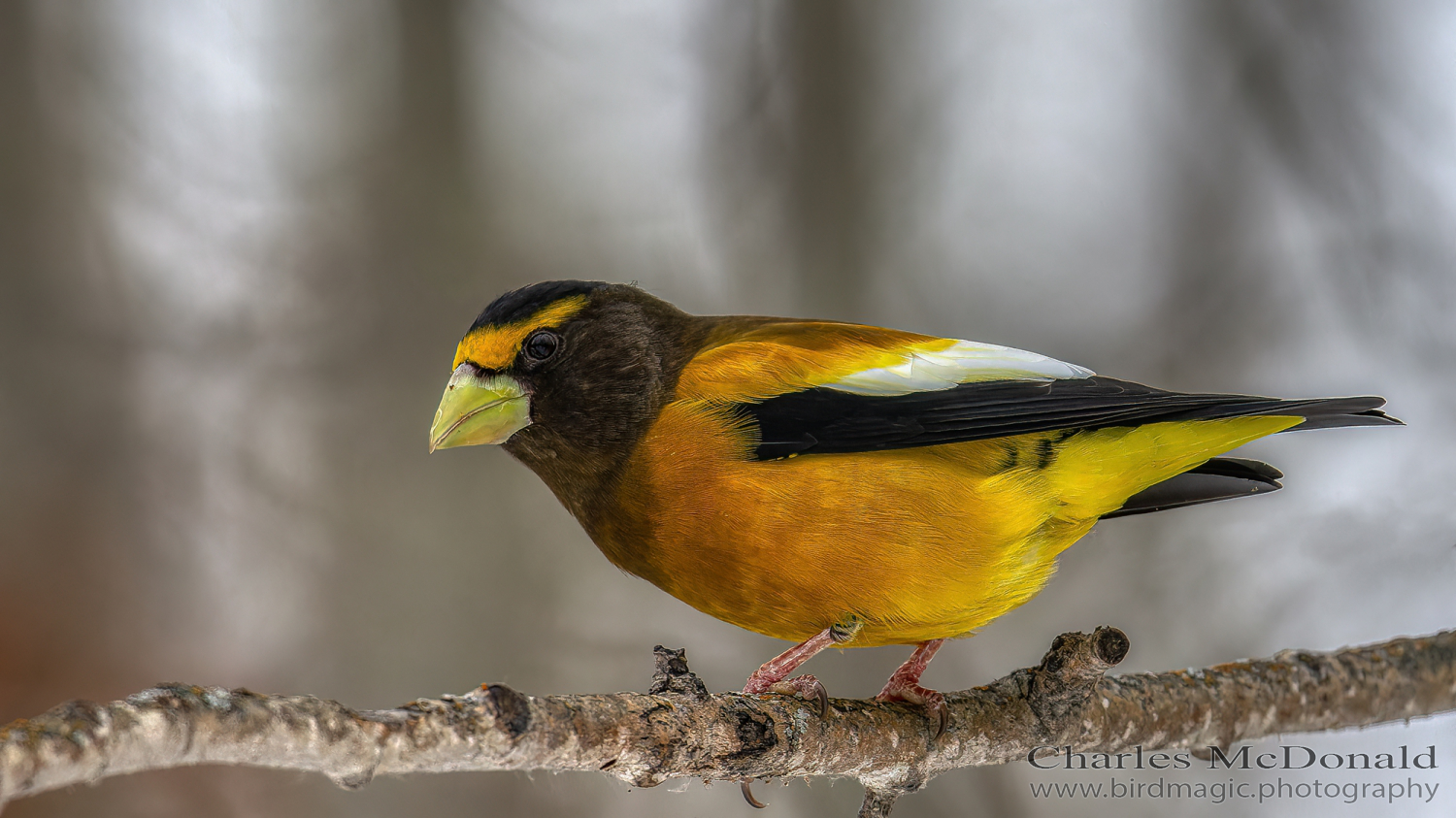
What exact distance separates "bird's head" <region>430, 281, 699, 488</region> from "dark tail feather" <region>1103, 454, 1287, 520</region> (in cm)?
105

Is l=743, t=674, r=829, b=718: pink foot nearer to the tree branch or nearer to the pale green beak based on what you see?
the tree branch

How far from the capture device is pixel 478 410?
1.95 m

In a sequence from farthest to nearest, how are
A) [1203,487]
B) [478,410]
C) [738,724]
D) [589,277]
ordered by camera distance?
[589,277]
[1203,487]
[478,410]
[738,724]

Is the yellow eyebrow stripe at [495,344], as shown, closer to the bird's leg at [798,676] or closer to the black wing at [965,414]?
the black wing at [965,414]

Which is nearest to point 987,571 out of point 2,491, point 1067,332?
point 1067,332

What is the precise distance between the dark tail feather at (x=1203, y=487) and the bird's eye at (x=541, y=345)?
4.08 feet

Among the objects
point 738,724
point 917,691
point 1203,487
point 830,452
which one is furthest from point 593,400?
point 1203,487

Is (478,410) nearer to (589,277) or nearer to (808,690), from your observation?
(808,690)

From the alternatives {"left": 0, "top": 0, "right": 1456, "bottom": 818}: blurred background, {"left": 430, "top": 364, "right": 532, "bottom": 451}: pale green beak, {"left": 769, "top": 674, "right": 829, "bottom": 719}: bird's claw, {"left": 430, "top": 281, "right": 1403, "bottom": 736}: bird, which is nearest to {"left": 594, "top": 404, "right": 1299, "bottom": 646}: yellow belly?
{"left": 430, "top": 281, "right": 1403, "bottom": 736}: bird

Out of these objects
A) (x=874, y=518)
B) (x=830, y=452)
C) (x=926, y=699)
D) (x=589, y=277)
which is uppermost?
(x=589, y=277)

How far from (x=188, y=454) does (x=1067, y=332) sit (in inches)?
109

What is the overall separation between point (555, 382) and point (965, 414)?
0.82 m

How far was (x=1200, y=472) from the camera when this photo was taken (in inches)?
84.7

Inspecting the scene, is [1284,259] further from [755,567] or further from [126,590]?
[126,590]
